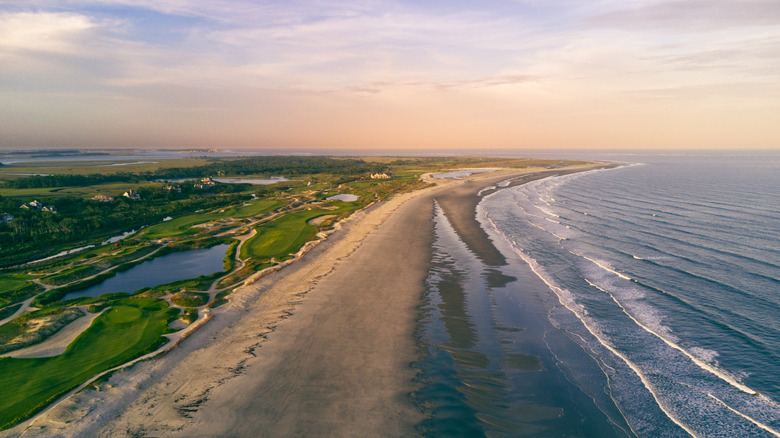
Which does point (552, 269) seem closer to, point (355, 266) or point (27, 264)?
point (355, 266)

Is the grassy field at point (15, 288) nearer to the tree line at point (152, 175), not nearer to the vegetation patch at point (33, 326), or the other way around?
the vegetation patch at point (33, 326)

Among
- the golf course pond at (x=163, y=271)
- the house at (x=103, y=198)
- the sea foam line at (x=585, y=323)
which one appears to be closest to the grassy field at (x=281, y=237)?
the golf course pond at (x=163, y=271)

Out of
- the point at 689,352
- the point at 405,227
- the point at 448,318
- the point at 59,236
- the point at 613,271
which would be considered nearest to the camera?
the point at 689,352

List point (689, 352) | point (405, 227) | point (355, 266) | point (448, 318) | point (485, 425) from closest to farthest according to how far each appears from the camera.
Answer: point (485, 425) < point (689, 352) < point (448, 318) < point (355, 266) < point (405, 227)

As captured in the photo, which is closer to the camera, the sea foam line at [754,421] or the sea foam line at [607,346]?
the sea foam line at [754,421]

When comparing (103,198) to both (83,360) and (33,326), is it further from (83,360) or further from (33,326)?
(83,360)

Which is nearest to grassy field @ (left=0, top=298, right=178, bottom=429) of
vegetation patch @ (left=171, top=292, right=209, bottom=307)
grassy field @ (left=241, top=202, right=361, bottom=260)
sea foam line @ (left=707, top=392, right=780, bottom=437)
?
vegetation patch @ (left=171, top=292, right=209, bottom=307)

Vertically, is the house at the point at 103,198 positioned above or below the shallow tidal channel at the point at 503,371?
above

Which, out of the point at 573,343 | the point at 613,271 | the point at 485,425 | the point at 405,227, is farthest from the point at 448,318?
the point at 405,227
